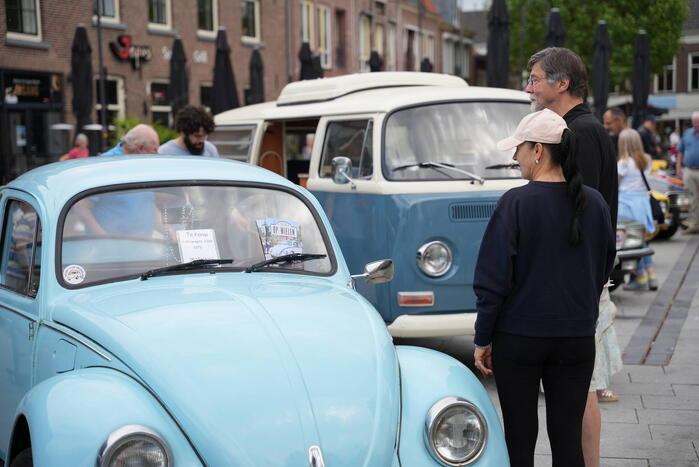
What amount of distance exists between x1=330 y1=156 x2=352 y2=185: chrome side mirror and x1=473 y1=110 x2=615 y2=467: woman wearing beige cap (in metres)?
3.41

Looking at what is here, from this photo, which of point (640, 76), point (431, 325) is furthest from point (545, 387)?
point (640, 76)

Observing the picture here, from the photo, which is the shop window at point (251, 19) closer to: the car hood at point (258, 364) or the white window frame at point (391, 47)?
the white window frame at point (391, 47)

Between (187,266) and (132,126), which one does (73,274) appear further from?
(132,126)

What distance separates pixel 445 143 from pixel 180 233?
3.45m

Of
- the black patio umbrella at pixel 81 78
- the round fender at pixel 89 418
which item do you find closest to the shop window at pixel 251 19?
the black patio umbrella at pixel 81 78

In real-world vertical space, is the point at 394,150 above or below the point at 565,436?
above

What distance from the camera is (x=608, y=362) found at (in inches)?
225

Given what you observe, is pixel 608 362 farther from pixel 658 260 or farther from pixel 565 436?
pixel 658 260

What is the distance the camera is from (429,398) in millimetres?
3689

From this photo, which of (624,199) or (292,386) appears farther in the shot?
(624,199)

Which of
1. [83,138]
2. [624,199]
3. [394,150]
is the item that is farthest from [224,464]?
[83,138]

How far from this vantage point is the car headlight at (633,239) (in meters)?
10.5

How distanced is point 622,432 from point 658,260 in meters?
8.85

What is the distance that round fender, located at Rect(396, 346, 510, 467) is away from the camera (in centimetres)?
352
